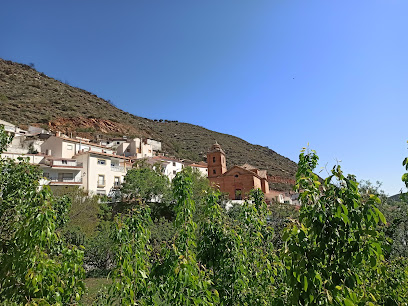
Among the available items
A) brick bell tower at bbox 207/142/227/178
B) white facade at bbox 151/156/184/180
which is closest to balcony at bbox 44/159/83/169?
white facade at bbox 151/156/184/180

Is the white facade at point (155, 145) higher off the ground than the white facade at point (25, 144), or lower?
higher

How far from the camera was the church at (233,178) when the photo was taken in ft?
143

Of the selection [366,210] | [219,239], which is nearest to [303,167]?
[219,239]

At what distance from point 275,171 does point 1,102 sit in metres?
72.3

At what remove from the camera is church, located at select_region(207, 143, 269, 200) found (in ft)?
143

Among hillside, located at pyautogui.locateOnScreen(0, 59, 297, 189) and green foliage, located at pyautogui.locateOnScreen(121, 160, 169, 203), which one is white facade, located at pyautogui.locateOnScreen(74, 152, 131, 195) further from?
hillside, located at pyautogui.locateOnScreen(0, 59, 297, 189)

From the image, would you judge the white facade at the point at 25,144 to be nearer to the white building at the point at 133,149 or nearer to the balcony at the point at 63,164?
the balcony at the point at 63,164

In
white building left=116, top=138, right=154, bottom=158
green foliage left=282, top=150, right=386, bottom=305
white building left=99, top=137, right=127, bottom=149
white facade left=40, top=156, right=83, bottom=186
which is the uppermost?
white building left=99, top=137, right=127, bottom=149

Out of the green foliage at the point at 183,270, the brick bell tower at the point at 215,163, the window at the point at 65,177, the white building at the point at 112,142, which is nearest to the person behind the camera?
the green foliage at the point at 183,270

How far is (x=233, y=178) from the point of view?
45.6 meters

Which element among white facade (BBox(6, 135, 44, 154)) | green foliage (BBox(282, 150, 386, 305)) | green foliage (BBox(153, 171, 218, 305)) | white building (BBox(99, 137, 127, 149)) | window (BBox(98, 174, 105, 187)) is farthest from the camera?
white building (BBox(99, 137, 127, 149))

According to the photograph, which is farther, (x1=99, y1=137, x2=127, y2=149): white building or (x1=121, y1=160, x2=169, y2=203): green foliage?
(x1=99, y1=137, x2=127, y2=149): white building

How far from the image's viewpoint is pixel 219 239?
4.85m

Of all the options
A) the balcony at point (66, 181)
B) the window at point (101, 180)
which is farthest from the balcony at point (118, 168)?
the balcony at point (66, 181)
